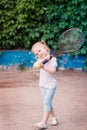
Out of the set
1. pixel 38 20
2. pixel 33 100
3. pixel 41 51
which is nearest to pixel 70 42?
pixel 41 51

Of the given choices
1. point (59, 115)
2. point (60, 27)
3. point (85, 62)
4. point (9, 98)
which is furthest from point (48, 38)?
point (59, 115)

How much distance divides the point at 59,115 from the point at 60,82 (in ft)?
6.84

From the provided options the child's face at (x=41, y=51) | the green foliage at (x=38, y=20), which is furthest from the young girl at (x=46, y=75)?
the green foliage at (x=38, y=20)

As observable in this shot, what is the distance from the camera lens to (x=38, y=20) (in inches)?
353

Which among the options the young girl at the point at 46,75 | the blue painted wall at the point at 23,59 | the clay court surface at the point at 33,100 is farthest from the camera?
the blue painted wall at the point at 23,59

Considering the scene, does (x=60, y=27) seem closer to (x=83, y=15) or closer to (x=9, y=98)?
(x=83, y=15)

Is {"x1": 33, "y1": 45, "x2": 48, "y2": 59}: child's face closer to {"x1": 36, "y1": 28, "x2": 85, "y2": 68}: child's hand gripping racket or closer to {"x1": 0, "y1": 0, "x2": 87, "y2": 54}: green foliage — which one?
{"x1": 36, "y1": 28, "x2": 85, "y2": 68}: child's hand gripping racket

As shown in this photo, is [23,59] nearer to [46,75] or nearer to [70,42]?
[70,42]

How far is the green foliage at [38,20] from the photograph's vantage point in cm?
866

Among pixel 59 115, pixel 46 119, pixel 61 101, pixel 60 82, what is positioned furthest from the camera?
pixel 60 82

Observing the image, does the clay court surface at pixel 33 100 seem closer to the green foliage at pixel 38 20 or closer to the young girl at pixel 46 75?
the young girl at pixel 46 75

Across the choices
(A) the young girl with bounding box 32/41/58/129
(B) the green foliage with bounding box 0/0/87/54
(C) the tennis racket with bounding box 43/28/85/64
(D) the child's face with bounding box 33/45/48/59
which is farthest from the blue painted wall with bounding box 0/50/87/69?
(D) the child's face with bounding box 33/45/48/59

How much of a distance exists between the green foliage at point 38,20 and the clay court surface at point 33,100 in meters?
0.72

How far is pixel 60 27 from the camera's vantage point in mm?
8750
